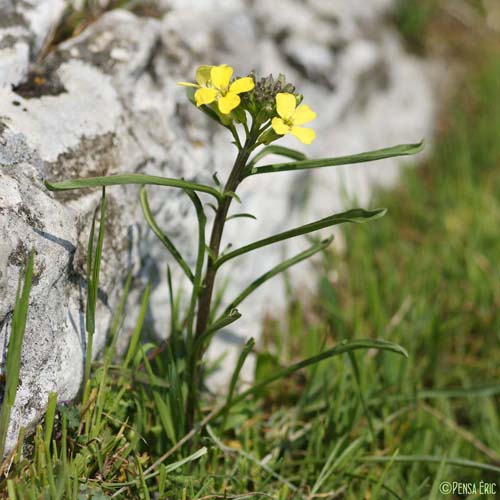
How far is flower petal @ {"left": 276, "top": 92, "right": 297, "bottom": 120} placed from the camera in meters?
1.30

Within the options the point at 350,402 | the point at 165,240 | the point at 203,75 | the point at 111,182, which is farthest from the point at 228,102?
the point at 350,402

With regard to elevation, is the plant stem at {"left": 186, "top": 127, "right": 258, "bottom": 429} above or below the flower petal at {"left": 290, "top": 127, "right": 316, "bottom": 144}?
below

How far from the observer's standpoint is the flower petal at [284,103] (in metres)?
1.30

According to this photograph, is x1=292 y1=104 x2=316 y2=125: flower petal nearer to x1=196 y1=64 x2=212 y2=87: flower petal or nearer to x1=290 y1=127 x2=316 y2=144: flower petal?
x1=290 y1=127 x2=316 y2=144: flower petal

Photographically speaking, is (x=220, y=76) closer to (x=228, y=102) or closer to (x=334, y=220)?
(x=228, y=102)

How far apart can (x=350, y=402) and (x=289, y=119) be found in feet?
3.23

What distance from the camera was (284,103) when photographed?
1.31 metres

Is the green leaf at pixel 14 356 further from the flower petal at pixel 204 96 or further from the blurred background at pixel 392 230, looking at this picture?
the blurred background at pixel 392 230

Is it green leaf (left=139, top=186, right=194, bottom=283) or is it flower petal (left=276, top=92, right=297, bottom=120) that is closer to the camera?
flower petal (left=276, top=92, right=297, bottom=120)

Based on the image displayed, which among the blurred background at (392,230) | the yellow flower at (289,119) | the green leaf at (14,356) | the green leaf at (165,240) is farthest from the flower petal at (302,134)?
the blurred background at (392,230)

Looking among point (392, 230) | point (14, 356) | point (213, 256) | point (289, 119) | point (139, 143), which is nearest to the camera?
point (14, 356)

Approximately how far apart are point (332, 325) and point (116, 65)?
48.4 inches

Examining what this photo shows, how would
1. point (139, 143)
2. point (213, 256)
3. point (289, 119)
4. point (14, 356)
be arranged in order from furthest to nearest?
point (139, 143), point (213, 256), point (289, 119), point (14, 356)

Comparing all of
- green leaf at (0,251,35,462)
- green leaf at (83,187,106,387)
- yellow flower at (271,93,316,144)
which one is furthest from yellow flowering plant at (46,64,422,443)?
green leaf at (0,251,35,462)
